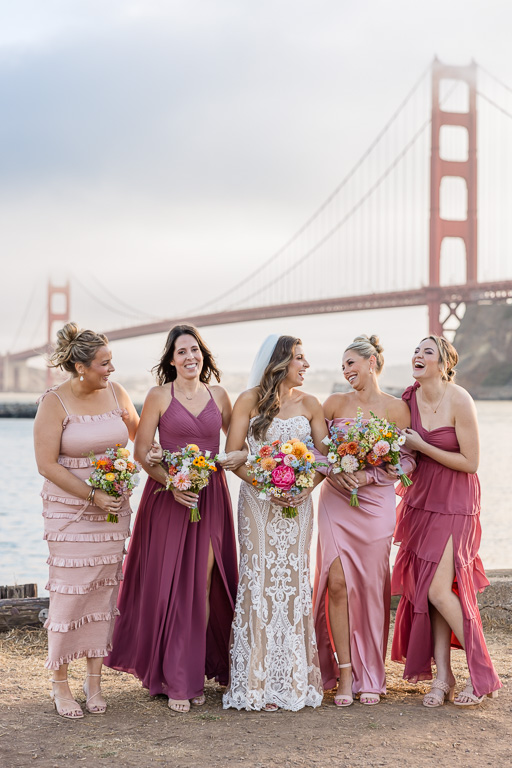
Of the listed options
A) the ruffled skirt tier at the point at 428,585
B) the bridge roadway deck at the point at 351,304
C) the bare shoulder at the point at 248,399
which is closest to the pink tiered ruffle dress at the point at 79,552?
the bare shoulder at the point at 248,399

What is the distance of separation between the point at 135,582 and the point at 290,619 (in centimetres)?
72

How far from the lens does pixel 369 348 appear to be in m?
3.83

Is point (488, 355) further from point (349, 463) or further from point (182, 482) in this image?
point (182, 482)

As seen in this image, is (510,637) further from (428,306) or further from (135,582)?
(428,306)

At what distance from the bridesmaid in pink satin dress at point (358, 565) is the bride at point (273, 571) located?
11cm

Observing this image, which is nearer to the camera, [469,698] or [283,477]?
[283,477]

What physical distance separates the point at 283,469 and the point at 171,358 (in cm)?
75

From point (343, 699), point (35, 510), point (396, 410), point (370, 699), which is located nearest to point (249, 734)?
point (343, 699)

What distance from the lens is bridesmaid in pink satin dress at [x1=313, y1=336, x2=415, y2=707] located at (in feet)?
12.2

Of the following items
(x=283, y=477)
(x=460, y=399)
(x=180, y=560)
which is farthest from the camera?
(x=460, y=399)

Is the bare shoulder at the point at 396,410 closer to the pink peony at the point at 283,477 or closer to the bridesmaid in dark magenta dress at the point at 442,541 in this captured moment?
the bridesmaid in dark magenta dress at the point at 442,541

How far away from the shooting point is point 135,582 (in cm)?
386

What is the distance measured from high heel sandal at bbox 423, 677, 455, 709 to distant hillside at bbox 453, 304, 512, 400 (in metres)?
46.9


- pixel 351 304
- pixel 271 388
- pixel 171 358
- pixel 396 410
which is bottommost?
pixel 396 410
